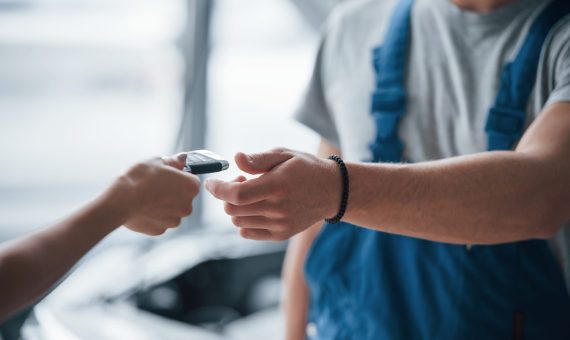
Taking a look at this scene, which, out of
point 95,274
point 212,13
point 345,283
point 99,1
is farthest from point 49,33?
point 345,283

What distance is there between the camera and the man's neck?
0.95 meters

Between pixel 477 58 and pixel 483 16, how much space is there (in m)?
0.06

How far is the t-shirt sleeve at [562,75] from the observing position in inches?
32.1

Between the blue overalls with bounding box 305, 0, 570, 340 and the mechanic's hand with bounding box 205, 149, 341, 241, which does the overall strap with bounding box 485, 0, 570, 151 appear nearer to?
the blue overalls with bounding box 305, 0, 570, 340

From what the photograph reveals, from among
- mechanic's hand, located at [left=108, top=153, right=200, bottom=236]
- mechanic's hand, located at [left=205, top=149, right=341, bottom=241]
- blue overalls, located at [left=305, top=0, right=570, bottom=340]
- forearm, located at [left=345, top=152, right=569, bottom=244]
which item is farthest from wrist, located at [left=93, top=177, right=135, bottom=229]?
blue overalls, located at [left=305, top=0, right=570, bottom=340]

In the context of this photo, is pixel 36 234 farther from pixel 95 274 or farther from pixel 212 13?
pixel 212 13

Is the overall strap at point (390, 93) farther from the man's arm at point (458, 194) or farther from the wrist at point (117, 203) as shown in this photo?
the wrist at point (117, 203)

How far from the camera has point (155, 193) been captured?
0.69 meters

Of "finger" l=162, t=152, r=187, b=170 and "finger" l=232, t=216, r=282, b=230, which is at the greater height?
"finger" l=162, t=152, r=187, b=170

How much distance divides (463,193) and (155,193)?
0.38 meters

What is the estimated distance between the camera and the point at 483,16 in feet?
3.16

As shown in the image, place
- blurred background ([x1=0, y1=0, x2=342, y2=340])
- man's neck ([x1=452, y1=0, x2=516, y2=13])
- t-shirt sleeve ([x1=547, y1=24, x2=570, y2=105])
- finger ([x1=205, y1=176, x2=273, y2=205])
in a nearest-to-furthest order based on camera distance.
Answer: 1. finger ([x1=205, y1=176, x2=273, y2=205])
2. t-shirt sleeve ([x1=547, y1=24, x2=570, y2=105])
3. man's neck ([x1=452, y1=0, x2=516, y2=13])
4. blurred background ([x1=0, y1=0, x2=342, y2=340])

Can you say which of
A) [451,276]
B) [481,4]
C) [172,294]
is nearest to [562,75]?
[481,4]

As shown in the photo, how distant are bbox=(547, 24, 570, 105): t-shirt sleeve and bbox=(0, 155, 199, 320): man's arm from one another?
48 cm
